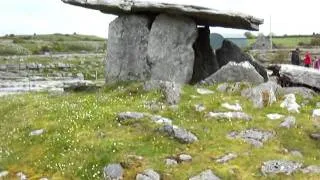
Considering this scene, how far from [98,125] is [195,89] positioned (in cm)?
655

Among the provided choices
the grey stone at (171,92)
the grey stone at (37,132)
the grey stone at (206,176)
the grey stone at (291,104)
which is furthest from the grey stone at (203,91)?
the grey stone at (206,176)

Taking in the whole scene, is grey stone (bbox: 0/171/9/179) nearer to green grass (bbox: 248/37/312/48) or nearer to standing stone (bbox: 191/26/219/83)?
standing stone (bbox: 191/26/219/83)

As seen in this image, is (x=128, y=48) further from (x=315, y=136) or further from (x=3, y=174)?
(x=3, y=174)

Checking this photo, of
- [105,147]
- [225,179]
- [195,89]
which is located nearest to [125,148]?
[105,147]

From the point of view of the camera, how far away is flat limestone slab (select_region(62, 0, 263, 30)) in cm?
3306

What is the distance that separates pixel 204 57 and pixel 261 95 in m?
10.7

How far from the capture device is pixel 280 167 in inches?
873

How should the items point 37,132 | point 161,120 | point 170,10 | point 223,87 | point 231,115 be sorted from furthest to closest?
point 170,10 < point 223,87 < point 231,115 < point 37,132 < point 161,120

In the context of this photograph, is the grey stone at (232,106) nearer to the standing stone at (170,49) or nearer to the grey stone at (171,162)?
the grey stone at (171,162)

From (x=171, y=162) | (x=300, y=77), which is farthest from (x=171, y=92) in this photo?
(x=300, y=77)

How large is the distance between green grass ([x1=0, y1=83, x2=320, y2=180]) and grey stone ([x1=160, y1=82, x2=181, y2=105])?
1.09 ft

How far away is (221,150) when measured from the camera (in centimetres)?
2342

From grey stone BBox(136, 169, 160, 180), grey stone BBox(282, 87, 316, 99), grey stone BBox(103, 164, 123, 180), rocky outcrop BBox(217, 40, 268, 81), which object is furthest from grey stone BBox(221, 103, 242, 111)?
rocky outcrop BBox(217, 40, 268, 81)

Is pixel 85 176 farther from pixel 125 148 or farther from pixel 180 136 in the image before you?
pixel 180 136
